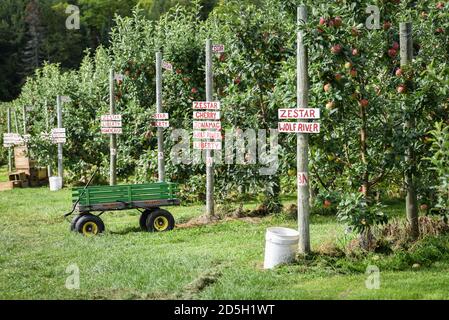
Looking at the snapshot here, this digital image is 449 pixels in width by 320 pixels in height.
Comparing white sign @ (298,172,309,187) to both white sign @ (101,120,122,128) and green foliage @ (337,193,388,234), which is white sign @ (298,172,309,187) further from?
white sign @ (101,120,122,128)

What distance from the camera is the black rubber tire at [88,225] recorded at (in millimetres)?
12539

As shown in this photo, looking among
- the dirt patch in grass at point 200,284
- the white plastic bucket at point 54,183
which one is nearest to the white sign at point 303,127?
the dirt patch in grass at point 200,284

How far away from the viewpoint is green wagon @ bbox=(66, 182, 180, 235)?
41.2ft

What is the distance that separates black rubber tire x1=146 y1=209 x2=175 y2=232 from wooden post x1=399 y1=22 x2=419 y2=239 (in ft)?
16.5

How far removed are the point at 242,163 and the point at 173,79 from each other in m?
4.76

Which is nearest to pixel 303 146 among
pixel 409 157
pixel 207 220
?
pixel 409 157

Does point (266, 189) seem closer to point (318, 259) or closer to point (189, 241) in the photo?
point (189, 241)

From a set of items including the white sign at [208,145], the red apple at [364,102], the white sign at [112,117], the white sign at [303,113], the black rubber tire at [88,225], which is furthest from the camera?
the white sign at [112,117]

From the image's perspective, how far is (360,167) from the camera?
9594 millimetres

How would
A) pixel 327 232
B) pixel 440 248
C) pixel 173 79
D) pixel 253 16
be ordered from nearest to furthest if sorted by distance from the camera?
pixel 440 248, pixel 327 232, pixel 253 16, pixel 173 79

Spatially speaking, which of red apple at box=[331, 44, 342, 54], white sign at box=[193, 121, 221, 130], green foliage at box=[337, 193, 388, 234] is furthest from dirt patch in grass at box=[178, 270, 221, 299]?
white sign at box=[193, 121, 221, 130]

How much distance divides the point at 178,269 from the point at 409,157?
3.99m

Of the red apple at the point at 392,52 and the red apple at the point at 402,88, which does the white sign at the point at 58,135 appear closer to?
the red apple at the point at 392,52
